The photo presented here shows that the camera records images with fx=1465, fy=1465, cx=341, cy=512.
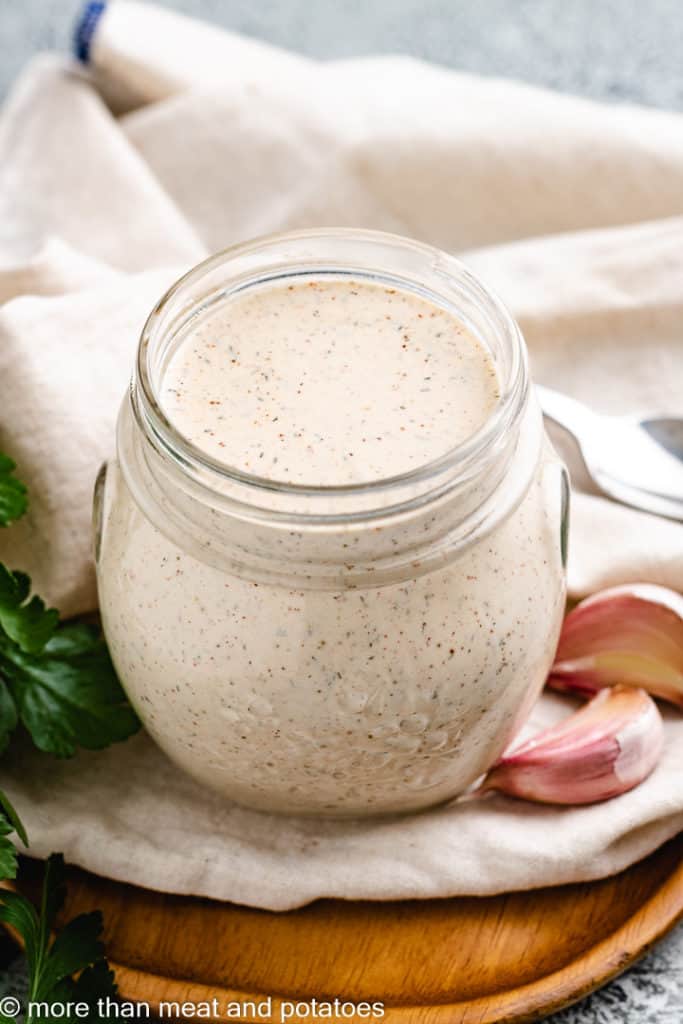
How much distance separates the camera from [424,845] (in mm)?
1210

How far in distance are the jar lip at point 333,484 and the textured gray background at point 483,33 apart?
963 millimetres

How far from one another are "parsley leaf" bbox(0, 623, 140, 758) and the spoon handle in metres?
0.51

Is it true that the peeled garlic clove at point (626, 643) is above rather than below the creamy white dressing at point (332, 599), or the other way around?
below

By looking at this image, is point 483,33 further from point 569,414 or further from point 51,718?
point 51,718

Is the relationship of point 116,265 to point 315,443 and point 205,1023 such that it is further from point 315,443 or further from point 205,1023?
point 205,1023

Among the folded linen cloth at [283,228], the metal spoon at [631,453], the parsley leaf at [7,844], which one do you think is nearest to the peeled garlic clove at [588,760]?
the folded linen cloth at [283,228]

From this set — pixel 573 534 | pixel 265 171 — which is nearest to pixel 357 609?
pixel 573 534

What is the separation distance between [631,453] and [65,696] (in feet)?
1.99

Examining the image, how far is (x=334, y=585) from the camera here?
101 centimetres

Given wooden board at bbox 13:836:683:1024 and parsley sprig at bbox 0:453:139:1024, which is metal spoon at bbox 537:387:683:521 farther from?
parsley sprig at bbox 0:453:139:1024

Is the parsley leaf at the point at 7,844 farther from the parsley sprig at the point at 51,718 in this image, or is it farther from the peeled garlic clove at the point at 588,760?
the peeled garlic clove at the point at 588,760

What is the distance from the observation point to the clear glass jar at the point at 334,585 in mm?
1002

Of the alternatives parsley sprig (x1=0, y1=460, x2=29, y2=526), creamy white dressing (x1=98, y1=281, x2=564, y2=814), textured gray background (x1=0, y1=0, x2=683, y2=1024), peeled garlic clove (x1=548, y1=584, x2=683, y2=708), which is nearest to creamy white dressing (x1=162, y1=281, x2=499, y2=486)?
creamy white dressing (x1=98, y1=281, x2=564, y2=814)

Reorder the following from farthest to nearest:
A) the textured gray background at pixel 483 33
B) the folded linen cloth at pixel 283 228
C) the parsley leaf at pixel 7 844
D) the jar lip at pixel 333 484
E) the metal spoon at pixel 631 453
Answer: the textured gray background at pixel 483 33 → the metal spoon at pixel 631 453 → the folded linen cloth at pixel 283 228 → the parsley leaf at pixel 7 844 → the jar lip at pixel 333 484
